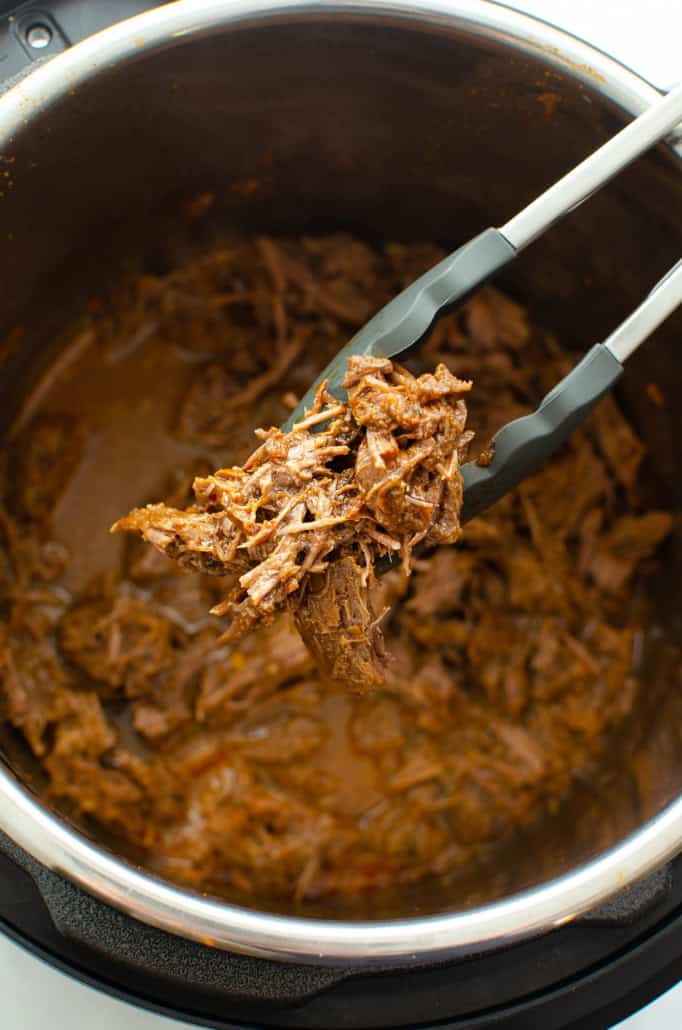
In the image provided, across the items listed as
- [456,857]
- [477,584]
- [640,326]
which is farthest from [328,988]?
[640,326]

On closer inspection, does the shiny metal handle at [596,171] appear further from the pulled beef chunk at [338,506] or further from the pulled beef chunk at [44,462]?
the pulled beef chunk at [44,462]

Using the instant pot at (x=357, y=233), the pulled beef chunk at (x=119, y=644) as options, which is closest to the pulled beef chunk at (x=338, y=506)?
the instant pot at (x=357, y=233)

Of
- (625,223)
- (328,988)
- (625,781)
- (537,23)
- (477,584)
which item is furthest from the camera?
(477,584)

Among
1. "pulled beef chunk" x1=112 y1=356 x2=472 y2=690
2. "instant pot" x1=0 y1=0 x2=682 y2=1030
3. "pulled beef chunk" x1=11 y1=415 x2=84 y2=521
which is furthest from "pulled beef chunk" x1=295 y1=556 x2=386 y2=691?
"pulled beef chunk" x1=11 y1=415 x2=84 y2=521

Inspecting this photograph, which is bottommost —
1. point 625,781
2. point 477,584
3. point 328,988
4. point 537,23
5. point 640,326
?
point 625,781

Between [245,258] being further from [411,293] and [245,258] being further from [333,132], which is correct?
[411,293]
